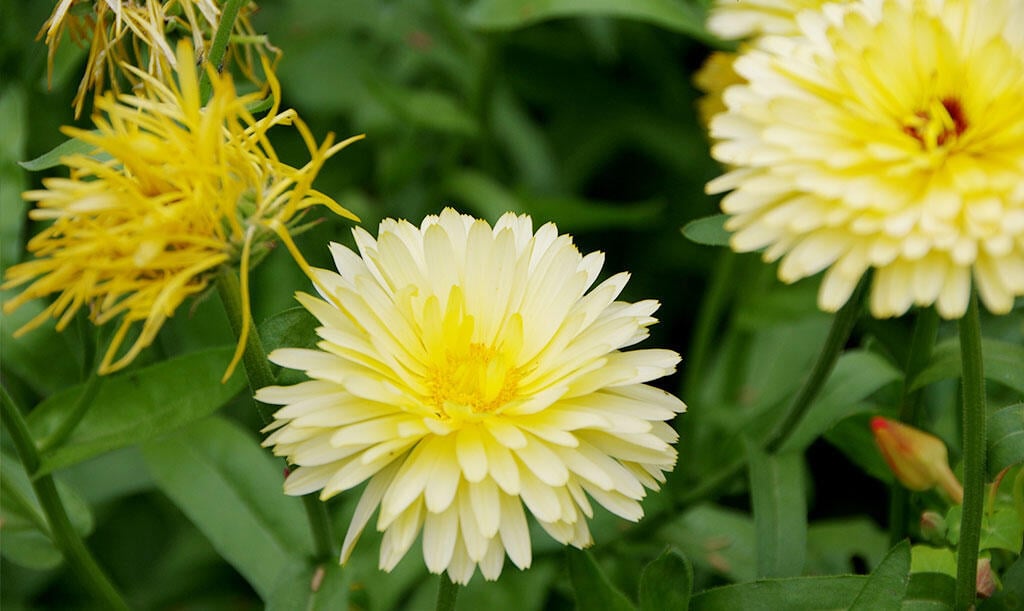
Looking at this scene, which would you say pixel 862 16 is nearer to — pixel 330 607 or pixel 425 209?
pixel 330 607

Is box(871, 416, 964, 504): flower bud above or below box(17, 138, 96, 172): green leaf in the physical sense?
below

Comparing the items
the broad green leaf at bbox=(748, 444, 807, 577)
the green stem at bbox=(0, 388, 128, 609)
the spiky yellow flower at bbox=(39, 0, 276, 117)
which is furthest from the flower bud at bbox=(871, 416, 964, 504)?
the green stem at bbox=(0, 388, 128, 609)

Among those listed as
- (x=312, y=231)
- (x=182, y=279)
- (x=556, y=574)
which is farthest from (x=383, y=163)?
(x=182, y=279)

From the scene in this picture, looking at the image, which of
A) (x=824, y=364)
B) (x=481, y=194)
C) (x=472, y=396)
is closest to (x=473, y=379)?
(x=472, y=396)

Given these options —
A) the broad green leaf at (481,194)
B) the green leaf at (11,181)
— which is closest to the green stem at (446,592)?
the green leaf at (11,181)

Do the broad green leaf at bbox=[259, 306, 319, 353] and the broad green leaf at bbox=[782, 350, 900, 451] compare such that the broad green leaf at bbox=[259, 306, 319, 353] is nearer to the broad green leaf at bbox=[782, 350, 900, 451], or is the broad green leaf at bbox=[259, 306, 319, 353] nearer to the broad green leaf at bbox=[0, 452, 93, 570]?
the broad green leaf at bbox=[0, 452, 93, 570]
